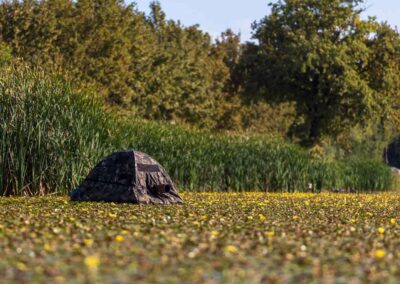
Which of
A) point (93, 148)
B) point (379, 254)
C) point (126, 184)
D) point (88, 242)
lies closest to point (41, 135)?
point (93, 148)

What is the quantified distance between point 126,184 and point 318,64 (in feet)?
84.7

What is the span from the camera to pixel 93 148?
1923cm

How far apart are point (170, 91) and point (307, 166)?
1642cm

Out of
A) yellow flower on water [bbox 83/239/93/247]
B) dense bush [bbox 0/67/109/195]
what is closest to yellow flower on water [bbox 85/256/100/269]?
yellow flower on water [bbox 83/239/93/247]

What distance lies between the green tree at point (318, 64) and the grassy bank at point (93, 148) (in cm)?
1018

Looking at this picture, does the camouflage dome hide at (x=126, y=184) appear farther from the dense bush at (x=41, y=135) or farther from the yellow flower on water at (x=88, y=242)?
the yellow flower on water at (x=88, y=242)

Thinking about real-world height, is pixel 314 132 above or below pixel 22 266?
above

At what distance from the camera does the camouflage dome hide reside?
16.3m

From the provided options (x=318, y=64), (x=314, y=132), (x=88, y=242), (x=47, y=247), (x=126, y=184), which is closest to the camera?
(x=47, y=247)

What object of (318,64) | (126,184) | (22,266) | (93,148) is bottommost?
(22,266)

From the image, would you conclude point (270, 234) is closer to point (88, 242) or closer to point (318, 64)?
point (88, 242)

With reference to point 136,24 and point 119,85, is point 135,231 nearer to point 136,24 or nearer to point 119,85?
point 119,85

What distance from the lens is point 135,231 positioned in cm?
905

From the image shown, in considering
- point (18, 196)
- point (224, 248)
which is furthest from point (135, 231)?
point (18, 196)
